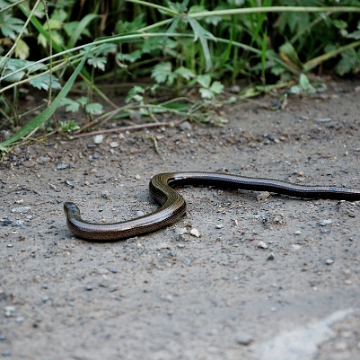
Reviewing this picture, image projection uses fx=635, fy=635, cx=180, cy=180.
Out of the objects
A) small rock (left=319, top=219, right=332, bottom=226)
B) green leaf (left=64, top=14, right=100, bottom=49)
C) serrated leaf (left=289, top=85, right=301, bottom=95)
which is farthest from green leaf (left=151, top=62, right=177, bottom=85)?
small rock (left=319, top=219, right=332, bottom=226)

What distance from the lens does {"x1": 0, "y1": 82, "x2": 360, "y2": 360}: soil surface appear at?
2.40m

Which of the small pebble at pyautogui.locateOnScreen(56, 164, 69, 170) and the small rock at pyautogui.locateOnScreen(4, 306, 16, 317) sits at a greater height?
the small pebble at pyautogui.locateOnScreen(56, 164, 69, 170)

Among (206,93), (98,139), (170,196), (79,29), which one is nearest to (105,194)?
(170,196)

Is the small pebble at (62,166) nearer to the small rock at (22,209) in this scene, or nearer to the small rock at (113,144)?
the small rock at (113,144)

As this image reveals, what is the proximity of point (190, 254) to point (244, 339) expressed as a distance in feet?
2.60

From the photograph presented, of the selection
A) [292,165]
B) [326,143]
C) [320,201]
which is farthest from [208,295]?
[326,143]

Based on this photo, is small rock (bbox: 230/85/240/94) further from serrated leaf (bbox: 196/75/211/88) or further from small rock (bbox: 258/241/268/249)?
small rock (bbox: 258/241/268/249)

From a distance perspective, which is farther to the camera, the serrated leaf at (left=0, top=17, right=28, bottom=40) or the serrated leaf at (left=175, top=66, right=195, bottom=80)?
the serrated leaf at (left=175, top=66, right=195, bottom=80)

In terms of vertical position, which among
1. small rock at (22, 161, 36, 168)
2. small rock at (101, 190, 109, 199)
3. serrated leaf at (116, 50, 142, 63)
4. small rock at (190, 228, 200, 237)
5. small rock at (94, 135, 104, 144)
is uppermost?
serrated leaf at (116, 50, 142, 63)

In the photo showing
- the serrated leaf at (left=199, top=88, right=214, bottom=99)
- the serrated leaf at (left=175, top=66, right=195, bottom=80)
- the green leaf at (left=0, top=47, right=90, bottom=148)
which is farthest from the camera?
the serrated leaf at (left=175, top=66, right=195, bottom=80)

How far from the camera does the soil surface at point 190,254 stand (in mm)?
2404

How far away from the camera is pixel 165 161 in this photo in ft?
14.5

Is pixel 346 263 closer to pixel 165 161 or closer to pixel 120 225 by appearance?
pixel 120 225

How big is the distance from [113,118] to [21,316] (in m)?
2.50
